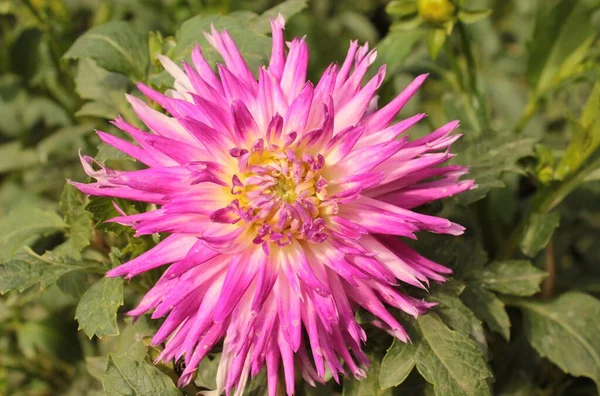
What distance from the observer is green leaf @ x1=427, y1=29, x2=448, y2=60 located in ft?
6.72

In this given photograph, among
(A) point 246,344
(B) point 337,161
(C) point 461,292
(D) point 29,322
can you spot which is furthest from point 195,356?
(D) point 29,322

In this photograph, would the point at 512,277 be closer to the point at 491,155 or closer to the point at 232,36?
the point at 491,155

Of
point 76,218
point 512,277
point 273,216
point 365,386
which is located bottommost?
point 365,386

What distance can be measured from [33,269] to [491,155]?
1283mm

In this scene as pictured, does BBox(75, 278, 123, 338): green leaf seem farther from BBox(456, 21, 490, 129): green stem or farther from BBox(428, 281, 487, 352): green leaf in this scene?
BBox(456, 21, 490, 129): green stem

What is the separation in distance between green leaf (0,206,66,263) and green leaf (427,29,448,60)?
119 centimetres

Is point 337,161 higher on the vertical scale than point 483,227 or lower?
higher

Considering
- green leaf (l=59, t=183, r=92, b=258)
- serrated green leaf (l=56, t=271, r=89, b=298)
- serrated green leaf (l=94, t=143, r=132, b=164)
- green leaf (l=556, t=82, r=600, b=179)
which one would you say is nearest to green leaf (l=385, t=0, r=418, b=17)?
green leaf (l=556, t=82, r=600, b=179)

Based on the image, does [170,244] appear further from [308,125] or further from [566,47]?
[566,47]

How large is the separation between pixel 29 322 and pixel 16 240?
0.97 meters

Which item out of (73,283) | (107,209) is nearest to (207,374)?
(73,283)

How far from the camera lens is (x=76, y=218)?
1.81 metres

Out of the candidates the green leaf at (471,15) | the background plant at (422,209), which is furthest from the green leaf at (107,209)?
the green leaf at (471,15)

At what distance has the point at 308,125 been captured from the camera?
147 cm
